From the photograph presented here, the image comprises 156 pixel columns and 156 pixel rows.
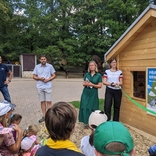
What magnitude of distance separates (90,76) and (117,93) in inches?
33.8

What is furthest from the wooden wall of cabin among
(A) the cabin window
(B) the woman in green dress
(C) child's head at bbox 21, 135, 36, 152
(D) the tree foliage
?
(D) the tree foliage

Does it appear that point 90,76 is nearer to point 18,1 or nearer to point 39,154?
point 39,154

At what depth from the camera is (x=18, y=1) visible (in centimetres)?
3188

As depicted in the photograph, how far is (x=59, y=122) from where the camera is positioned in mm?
1823

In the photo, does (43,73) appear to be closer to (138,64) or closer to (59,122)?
(138,64)

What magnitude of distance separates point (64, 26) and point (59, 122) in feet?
102

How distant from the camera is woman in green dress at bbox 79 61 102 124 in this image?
18.5 ft

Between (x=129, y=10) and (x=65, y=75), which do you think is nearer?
(x=129, y=10)

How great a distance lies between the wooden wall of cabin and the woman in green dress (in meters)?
1.03

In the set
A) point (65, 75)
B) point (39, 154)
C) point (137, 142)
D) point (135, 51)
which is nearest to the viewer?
point (39, 154)

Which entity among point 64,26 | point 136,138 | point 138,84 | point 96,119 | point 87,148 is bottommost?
point 136,138

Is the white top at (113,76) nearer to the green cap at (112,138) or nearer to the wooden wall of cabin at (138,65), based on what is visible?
the wooden wall of cabin at (138,65)

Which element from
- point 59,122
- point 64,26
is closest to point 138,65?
point 59,122

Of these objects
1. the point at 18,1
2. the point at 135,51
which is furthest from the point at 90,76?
the point at 18,1
